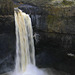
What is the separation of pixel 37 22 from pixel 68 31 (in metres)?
2.71

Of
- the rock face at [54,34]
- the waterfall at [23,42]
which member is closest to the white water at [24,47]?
the waterfall at [23,42]

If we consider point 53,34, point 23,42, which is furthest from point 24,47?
point 53,34

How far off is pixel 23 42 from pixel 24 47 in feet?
1.25

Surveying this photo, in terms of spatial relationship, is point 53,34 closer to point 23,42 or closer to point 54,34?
point 54,34

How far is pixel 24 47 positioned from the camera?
853 centimetres

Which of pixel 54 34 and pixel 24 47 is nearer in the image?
pixel 24 47

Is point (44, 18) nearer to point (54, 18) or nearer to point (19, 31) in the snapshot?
point (54, 18)

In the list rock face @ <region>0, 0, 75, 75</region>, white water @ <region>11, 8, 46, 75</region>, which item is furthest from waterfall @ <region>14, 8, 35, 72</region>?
rock face @ <region>0, 0, 75, 75</region>

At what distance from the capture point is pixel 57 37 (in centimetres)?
1019

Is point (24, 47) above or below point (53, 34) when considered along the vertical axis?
below

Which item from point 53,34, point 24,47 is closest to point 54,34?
point 53,34

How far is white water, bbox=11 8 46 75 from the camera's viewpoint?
794cm

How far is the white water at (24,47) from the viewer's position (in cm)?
794

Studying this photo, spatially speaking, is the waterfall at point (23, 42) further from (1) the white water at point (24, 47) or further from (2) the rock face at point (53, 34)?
(2) the rock face at point (53, 34)
